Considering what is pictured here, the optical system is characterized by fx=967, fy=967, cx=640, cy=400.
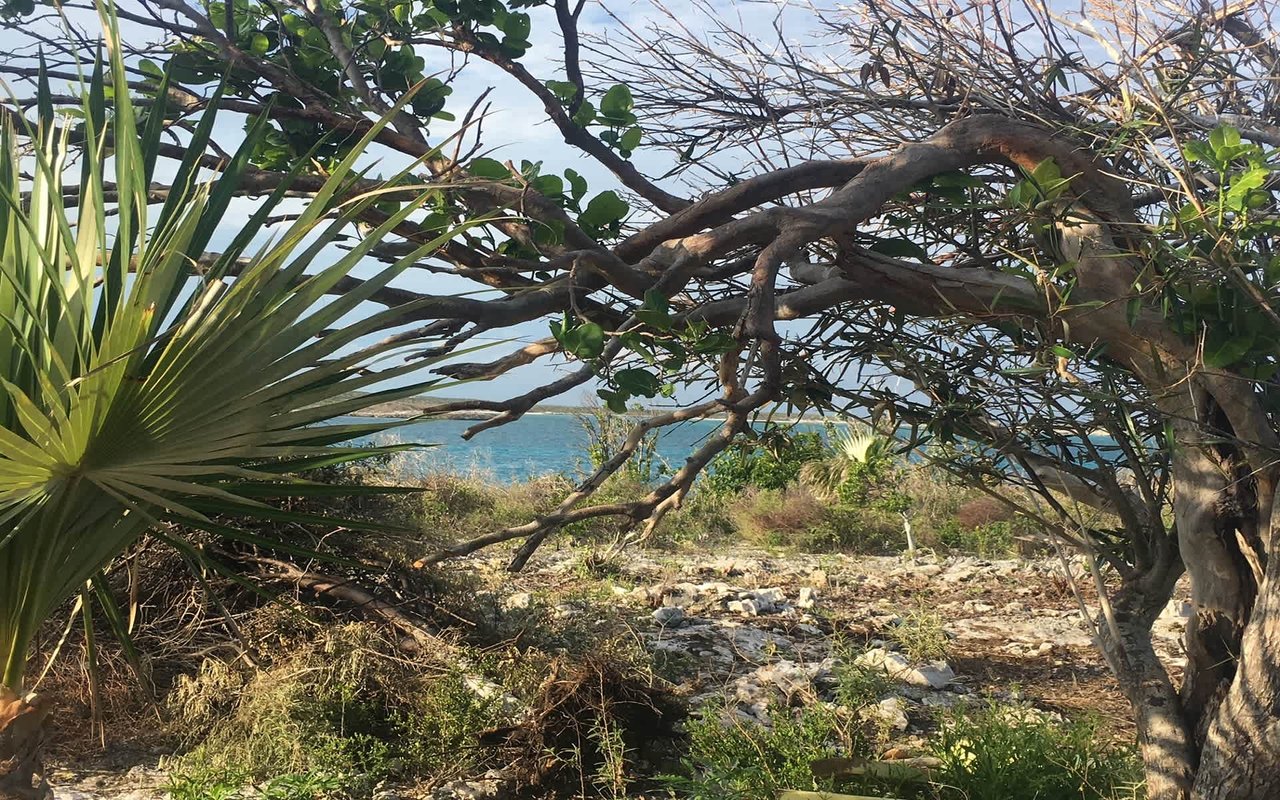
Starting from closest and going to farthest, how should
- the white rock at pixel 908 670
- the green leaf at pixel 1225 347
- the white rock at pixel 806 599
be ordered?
the green leaf at pixel 1225 347
the white rock at pixel 908 670
the white rock at pixel 806 599

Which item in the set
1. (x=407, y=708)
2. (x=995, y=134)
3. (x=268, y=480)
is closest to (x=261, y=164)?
(x=268, y=480)

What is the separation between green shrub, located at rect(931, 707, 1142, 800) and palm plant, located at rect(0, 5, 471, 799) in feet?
8.06

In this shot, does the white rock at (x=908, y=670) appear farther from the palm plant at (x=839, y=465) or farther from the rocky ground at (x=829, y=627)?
the palm plant at (x=839, y=465)

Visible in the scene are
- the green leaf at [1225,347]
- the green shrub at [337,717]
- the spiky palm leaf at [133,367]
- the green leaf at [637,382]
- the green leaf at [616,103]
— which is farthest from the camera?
the green shrub at [337,717]

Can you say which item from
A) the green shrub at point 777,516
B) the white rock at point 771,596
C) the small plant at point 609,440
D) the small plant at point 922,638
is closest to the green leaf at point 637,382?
the small plant at point 922,638

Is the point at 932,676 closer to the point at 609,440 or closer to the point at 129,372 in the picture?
the point at 129,372

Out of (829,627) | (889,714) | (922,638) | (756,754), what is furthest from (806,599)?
(756,754)

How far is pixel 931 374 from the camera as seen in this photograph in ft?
9.55

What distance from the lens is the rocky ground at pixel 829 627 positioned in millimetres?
4777

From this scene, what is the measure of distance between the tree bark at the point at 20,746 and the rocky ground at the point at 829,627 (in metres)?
2.20

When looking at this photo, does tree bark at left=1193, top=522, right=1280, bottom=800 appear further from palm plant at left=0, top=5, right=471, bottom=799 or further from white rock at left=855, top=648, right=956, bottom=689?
white rock at left=855, top=648, right=956, bottom=689

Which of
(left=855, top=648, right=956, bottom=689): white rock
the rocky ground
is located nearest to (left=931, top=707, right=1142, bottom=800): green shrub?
the rocky ground

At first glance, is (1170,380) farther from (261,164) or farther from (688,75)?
(261,164)

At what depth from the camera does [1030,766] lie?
3359 millimetres
